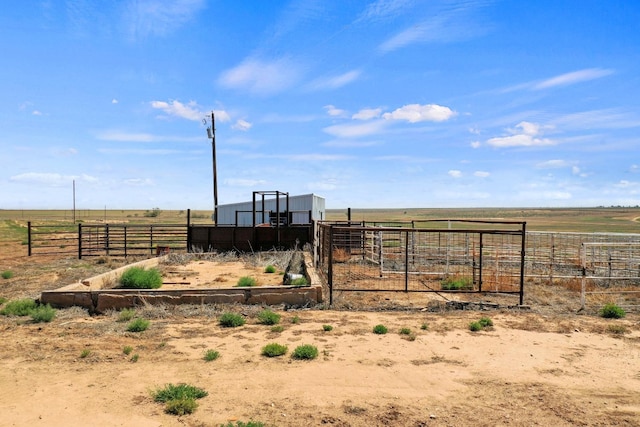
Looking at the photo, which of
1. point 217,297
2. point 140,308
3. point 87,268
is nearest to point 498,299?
point 217,297

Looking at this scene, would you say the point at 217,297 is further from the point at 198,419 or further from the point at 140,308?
the point at 198,419

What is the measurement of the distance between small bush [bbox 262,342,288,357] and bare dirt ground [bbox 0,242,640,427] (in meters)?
0.14

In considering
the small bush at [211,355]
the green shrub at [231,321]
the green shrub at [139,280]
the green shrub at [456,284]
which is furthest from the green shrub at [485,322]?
the green shrub at [139,280]

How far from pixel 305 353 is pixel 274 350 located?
46 centimetres

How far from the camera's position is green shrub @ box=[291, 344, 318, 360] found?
20.4 feet

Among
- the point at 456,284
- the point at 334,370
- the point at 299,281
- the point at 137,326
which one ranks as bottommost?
the point at 334,370

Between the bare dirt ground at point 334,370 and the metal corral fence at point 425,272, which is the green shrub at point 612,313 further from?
the metal corral fence at point 425,272

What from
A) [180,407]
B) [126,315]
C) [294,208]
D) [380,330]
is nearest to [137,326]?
[126,315]

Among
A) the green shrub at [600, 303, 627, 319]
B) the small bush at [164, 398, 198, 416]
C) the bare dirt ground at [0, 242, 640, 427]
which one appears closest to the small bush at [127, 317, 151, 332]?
the bare dirt ground at [0, 242, 640, 427]

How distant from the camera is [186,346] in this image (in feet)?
22.2

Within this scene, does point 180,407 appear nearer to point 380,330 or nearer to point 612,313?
point 380,330

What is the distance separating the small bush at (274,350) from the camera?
6.32 metres

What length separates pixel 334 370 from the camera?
578 cm

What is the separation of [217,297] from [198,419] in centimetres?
504
